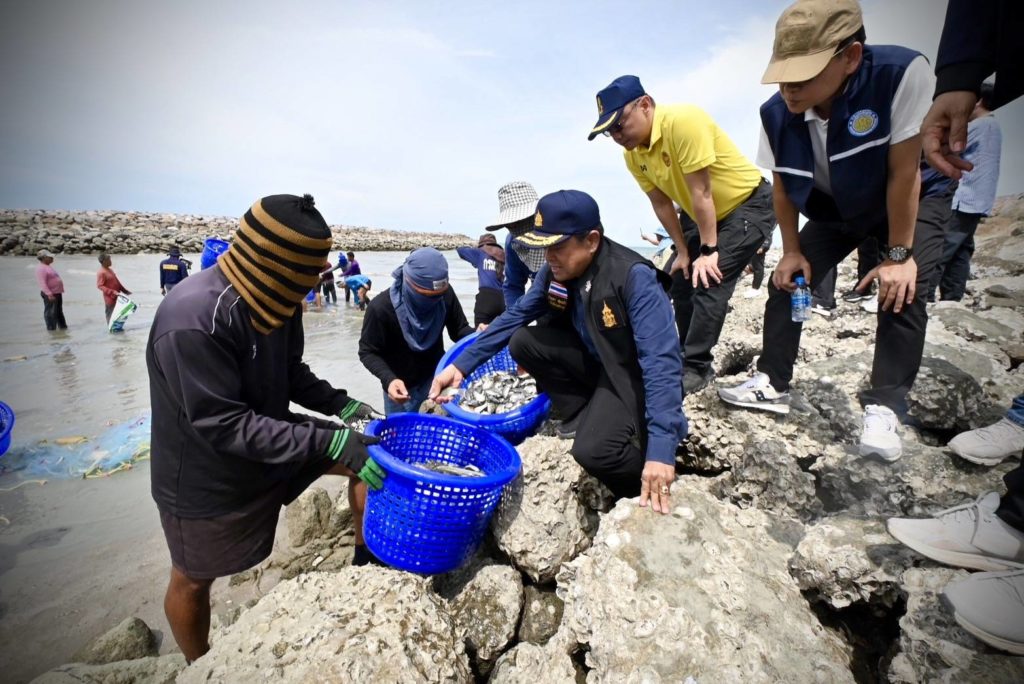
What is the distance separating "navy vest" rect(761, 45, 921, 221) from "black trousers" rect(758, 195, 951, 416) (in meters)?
0.15

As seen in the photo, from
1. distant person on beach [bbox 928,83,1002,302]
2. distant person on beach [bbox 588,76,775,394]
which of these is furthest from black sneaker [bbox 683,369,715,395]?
distant person on beach [bbox 928,83,1002,302]

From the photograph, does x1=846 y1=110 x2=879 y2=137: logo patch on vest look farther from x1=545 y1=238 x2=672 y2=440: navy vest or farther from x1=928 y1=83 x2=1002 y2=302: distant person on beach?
x1=928 y1=83 x2=1002 y2=302: distant person on beach

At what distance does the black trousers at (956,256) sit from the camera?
15.4 feet

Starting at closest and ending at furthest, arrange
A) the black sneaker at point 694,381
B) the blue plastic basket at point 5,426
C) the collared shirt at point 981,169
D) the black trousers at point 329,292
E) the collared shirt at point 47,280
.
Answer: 1. the black sneaker at point 694,381
2. the blue plastic basket at point 5,426
3. the collared shirt at point 981,169
4. the collared shirt at point 47,280
5. the black trousers at point 329,292

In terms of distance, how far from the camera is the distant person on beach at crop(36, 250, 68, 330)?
923 centimetres

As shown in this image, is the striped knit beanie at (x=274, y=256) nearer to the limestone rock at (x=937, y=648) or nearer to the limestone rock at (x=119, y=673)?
the limestone rock at (x=119, y=673)

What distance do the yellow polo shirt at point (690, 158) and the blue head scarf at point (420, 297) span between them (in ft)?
5.45

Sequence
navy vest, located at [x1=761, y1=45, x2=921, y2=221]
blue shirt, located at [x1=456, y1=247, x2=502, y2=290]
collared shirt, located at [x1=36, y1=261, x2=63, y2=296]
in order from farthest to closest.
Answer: collared shirt, located at [x1=36, y1=261, x2=63, y2=296], blue shirt, located at [x1=456, y1=247, x2=502, y2=290], navy vest, located at [x1=761, y1=45, x2=921, y2=221]

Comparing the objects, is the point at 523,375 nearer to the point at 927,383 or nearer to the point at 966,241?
the point at 927,383

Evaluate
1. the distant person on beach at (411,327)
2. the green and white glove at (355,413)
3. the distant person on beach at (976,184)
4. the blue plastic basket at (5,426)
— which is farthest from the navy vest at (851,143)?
the blue plastic basket at (5,426)

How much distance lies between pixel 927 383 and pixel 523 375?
8.25 ft

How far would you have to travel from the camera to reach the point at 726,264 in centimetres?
289

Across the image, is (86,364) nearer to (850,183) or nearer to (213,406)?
(213,406)

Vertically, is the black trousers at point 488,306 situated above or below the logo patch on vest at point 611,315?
below
